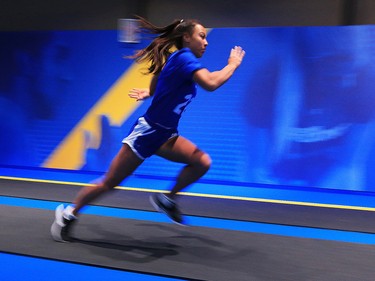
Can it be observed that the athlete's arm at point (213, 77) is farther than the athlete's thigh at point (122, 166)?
No

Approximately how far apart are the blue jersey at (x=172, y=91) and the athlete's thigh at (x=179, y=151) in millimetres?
132

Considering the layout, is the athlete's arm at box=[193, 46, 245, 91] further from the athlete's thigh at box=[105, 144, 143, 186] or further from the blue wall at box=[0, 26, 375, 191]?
the blue wall at box=[0, 26, 375, 191]

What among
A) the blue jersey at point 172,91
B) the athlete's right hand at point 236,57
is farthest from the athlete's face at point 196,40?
the athlete's right hand at point 236,57

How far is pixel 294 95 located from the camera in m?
4.77

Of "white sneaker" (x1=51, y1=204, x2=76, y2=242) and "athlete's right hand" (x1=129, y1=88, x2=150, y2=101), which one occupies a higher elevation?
"athlete's right hand" (x1=129, y1=88, x2=150, y2=101)

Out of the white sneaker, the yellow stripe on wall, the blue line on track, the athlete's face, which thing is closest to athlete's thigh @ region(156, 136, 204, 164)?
the athlete's face

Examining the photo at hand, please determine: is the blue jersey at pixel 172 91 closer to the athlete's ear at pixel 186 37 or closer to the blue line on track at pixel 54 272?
the athlete's ear at pixel 186 37

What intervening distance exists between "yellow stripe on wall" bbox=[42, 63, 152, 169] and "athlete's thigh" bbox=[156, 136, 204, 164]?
2363 millimetres

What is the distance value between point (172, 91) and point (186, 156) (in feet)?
1.43

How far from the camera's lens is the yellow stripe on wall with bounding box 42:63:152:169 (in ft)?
17.2

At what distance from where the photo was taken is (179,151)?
2.87 m

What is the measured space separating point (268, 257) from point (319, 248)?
42 centimetres

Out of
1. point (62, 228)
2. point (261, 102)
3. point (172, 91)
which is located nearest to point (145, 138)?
point (172, 91)

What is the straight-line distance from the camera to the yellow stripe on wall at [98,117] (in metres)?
5.25
